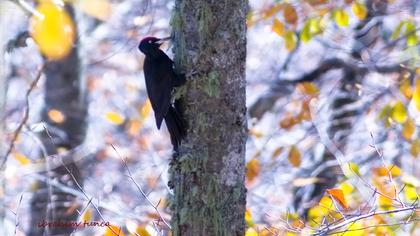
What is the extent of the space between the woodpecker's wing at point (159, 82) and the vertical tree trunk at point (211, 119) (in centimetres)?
12

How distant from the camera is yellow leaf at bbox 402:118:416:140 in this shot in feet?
21.1

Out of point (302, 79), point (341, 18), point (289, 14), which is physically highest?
point (289, 14)

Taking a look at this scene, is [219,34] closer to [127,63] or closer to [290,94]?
[290,94]

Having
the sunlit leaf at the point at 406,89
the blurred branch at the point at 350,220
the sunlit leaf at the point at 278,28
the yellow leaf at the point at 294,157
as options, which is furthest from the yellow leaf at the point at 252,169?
the blurred branch at the point at 350,220

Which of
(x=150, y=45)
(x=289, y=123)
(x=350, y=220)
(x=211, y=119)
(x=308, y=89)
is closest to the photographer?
(x=350, y=220)

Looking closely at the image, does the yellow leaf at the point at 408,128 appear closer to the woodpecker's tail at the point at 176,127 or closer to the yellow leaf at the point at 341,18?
the yellow leaf at the point at 341,18

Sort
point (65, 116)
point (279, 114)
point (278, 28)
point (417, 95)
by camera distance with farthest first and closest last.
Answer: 1. point (279, 114)
2. point (65, 116)
3. point (278, 28)
4. point (417, 95)

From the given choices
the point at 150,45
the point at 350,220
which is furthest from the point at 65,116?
the point at 350,220

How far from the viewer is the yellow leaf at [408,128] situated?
6422 mm

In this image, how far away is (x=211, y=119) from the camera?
385cm

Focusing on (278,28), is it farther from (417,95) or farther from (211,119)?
(211,119)

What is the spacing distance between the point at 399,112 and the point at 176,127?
9.47 feet

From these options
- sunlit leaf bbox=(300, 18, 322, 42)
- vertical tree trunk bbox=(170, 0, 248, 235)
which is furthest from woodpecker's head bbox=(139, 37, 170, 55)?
sunlit leaf bbox=(300, 18, 322, 42)

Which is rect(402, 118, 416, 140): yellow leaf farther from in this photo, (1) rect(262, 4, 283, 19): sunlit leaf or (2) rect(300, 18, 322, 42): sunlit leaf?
(1) rect(262, 4, 283, 19): sunlit leaf
